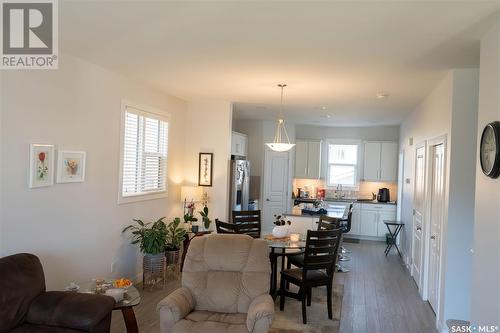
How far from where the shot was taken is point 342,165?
379 inches

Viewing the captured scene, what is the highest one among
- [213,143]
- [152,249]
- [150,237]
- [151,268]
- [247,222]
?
[213,143]

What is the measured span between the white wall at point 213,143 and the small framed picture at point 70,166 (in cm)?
261

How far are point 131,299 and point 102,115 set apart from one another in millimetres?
2258

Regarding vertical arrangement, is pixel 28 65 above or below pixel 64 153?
above

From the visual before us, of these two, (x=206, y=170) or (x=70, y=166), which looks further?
(x=206, y=170)

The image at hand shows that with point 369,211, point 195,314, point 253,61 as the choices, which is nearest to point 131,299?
point 195,314

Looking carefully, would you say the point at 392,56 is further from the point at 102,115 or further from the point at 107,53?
the point at 102,115

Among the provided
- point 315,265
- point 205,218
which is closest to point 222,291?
point 315,265

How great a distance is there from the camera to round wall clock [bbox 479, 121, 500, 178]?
8.44 feet

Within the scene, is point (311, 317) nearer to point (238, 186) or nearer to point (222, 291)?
point (222, 291)

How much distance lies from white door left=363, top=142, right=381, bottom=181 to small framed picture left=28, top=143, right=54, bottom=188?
7322 millimetres

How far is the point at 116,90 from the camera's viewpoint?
474 centimetres

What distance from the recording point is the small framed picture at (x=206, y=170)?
21.5ft

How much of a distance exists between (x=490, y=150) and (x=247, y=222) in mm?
3417
